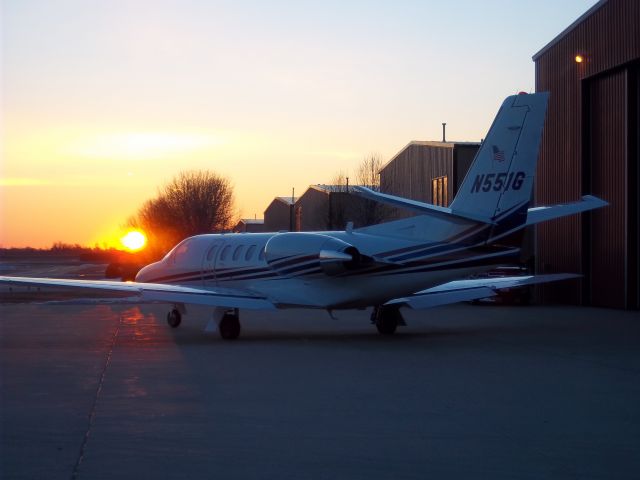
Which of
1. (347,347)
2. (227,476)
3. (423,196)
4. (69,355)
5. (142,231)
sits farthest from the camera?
(142,231)

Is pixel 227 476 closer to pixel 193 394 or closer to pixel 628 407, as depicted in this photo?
pixel 193 394

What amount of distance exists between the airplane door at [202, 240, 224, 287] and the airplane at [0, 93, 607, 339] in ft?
6.56

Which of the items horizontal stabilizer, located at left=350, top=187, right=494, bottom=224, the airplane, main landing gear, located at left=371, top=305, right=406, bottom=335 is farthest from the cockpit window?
horizontal stabilizer, located at left=350, top=187, right=494, bottom=224

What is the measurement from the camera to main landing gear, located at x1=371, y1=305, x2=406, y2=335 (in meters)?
22.5

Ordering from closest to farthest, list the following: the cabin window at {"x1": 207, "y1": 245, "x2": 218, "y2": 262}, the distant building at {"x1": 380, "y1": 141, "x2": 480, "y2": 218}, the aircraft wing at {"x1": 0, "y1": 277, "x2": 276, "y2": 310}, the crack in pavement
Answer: the crack in pavement → the aircraft wing at {"x1": 0, "y1": 277, "x2": 276, "y2": 310} → the cabin window at {"x1": 207, "y1": 245, "x2": 218, "y2": 262} → the distant building at {"x1": 380, "y1": 141, "x2": 480, "y2": 218}

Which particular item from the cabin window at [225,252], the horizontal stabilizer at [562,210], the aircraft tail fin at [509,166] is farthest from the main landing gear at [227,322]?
the horizontal stabilizer at [562,210]

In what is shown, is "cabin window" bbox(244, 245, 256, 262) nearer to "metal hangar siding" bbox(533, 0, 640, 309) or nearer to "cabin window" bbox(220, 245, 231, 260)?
"cabin window" bbox(220, 245, 231, 260)

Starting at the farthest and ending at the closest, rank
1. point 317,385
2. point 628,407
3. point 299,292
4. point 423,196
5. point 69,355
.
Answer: point 423,196 < point 299,292 < point 69,355 < point 317,385 < point 628,407

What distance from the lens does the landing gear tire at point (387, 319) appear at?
22484 mm

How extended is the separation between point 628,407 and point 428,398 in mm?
2430

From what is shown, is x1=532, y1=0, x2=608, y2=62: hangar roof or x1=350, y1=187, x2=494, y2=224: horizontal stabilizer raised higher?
x1=532, y1=0, x2=608, y2=62: hangar roof

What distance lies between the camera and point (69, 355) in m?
17.4

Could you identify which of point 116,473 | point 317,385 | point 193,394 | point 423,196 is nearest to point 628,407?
point 317,385

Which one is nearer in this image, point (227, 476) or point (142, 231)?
point (227, 476)
